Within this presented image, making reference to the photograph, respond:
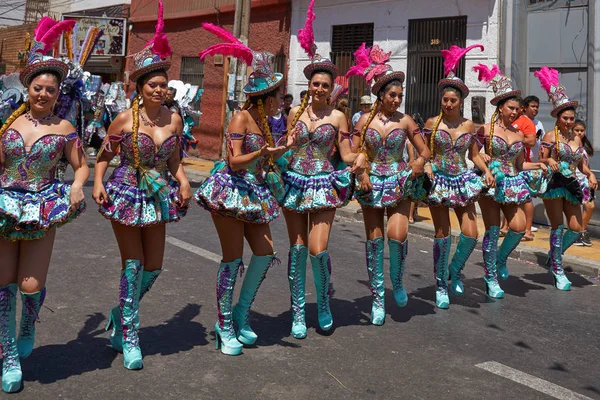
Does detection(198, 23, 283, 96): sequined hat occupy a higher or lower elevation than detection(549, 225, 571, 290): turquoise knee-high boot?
higher

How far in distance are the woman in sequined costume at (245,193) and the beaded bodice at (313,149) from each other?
15.3 inches

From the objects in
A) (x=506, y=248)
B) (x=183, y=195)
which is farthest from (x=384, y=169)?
(x=506, y=248)

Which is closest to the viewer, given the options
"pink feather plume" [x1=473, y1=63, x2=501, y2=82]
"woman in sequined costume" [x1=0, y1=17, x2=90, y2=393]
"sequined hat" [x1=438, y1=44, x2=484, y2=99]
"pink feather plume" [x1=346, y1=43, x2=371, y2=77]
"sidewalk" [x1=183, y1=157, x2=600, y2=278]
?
"woman in sequined costume" [x1=0, y1=17, x2=90, y2=393]

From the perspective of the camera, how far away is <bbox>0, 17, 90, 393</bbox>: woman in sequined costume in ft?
13.6

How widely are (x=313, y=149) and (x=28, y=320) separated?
242cm

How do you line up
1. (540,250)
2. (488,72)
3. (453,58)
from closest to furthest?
(453,58) < (488,72) < (540,250)

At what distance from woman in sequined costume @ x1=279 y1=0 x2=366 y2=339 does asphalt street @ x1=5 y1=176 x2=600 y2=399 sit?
1.26ft

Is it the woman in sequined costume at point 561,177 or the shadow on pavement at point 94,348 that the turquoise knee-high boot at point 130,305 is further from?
the woman in sequined costume at point 561,177

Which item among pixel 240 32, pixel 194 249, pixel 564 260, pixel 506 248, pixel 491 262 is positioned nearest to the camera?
pixel 491 262

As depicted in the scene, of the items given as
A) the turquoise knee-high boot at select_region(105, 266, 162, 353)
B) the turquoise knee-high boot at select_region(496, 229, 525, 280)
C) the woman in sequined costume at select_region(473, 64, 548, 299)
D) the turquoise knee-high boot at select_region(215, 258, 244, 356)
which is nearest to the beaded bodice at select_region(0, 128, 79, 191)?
the turquoise knee-high boot at select_region(105, 266, 162, 353)

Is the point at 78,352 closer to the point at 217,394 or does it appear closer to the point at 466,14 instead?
the point at 217,394

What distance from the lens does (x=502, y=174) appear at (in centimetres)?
701

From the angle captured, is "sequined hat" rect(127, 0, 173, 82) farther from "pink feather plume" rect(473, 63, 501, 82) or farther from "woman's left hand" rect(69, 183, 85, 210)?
"pink feather plume" rect(473, 63, 501, 82)

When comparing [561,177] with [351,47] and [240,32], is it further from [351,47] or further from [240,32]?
[240,32]
